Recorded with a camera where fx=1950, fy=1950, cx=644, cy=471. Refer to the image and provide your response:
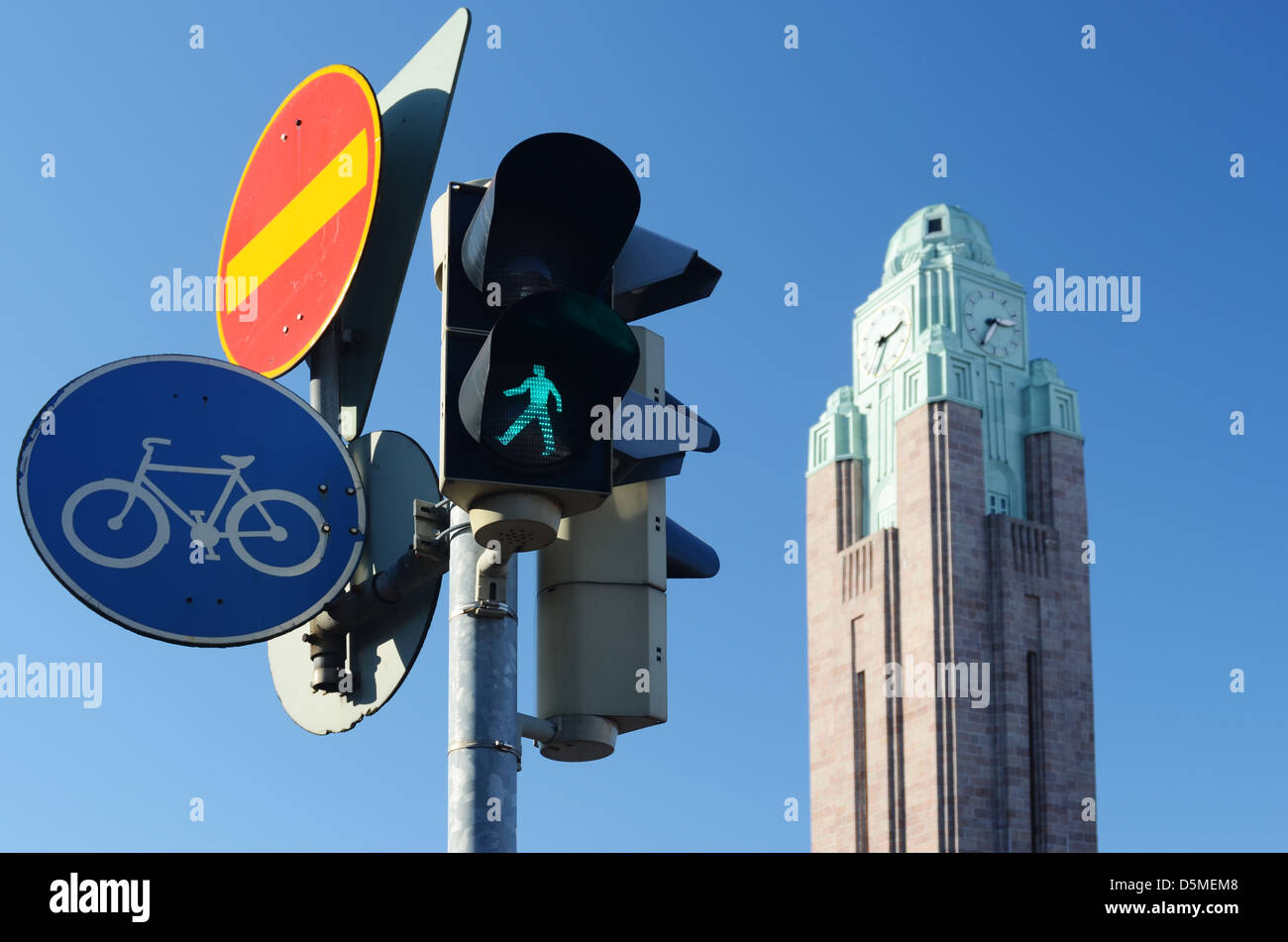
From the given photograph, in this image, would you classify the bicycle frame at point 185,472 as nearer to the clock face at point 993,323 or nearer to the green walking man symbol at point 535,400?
the green walking man symbol at point 535,400

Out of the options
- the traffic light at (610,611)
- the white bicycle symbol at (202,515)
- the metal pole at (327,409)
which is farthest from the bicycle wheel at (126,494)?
the traffic light at (610,611)

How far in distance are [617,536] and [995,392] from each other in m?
47.3

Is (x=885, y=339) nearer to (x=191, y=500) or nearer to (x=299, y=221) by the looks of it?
(x=299, y=221)

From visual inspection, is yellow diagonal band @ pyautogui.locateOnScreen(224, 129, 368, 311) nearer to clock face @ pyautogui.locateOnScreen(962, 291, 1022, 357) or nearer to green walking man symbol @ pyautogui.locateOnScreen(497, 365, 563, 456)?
green walking man symbol @ pyautogui.locateOnScreen(497, 365, 563, 456)

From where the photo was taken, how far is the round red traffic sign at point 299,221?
520 centimetres

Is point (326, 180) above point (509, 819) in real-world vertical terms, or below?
above

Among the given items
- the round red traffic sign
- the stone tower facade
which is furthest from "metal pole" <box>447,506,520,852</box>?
the stone tower facade

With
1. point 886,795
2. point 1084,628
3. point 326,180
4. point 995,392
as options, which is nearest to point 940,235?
point 995,392

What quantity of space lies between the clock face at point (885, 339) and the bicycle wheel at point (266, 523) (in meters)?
47.6

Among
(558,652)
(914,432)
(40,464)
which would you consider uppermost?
(914,432)

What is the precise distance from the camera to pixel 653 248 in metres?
4.53

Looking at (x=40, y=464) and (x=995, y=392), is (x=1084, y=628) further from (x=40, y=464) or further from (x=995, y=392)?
(x=40, y=464)

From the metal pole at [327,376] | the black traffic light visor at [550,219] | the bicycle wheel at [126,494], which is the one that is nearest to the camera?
the black traffic light visor at [550,219]
